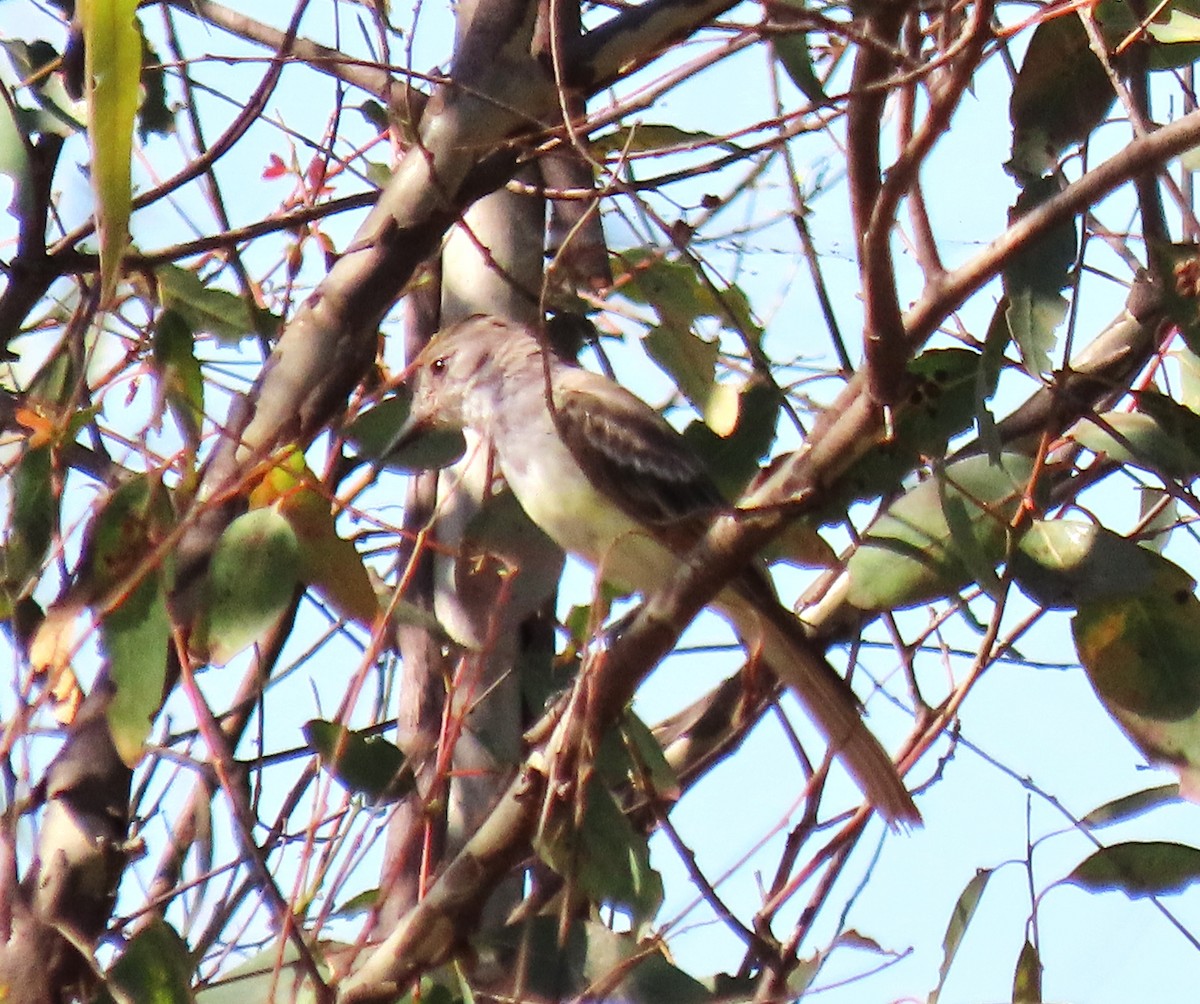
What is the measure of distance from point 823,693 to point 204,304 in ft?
3.92

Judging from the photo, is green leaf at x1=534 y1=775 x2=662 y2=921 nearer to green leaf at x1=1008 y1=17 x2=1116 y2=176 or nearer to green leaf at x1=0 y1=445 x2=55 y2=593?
green leaf at x1=0 y1=445 x2=55 y2=593

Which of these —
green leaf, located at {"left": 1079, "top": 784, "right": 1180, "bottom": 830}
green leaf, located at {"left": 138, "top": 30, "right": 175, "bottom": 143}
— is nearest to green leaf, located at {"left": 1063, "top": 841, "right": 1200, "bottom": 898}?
green leaf, located at {"left": 1079, "top": 784, "right": 1180, "bottom": 830}

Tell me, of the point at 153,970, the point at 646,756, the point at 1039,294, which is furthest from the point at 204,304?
the point at 1039,294

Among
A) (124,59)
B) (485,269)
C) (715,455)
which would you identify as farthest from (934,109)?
(485,269)

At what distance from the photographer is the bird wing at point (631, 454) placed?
2973 millimetres

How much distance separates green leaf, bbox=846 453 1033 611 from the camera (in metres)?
2.17

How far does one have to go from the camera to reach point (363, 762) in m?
2.35

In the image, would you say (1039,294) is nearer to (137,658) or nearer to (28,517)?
(137,658)

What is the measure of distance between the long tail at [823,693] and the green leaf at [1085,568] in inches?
19.4

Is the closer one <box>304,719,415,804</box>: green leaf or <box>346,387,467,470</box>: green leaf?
<box>304,719,415,804</box>: green leaf

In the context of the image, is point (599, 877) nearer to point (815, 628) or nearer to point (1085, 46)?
point (815, 628)

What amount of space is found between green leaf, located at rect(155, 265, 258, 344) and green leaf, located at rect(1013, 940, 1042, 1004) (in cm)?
153

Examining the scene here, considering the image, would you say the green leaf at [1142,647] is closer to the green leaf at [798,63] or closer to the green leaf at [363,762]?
the green leaf at [798,63]

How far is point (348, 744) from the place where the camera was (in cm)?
233
